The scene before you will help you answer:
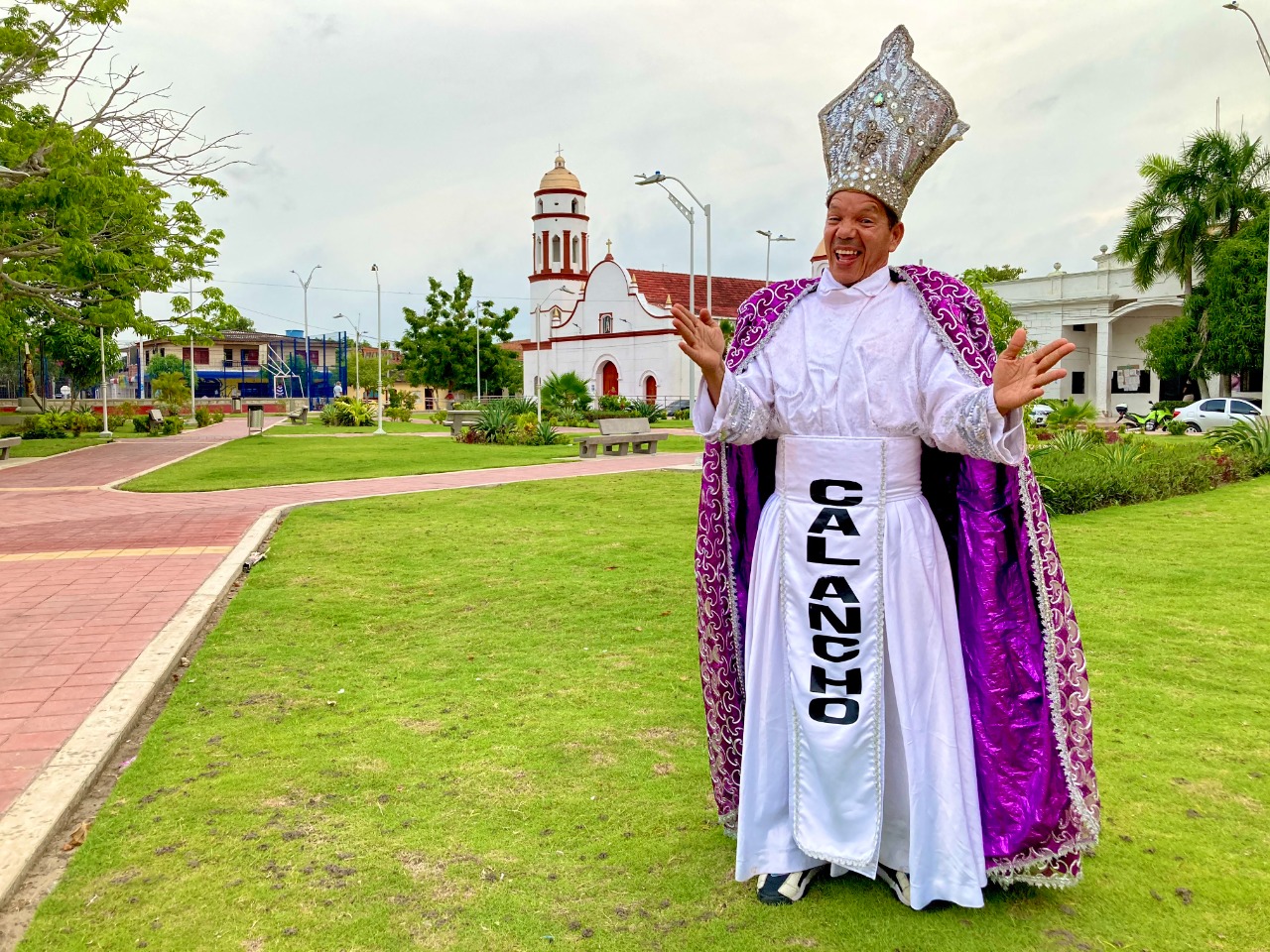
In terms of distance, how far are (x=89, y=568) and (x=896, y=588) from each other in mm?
7353

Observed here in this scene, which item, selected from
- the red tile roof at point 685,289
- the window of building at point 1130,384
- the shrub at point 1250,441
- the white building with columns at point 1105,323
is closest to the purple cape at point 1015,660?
the shrub at point 1250,441

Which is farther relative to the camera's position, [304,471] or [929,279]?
[304,471]

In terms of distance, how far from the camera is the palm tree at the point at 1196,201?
103ft

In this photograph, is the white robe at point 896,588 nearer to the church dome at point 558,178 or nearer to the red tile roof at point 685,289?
the red tile roof at point 685,289

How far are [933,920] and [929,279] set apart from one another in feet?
6.02

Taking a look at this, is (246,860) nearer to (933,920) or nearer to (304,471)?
(933,920)

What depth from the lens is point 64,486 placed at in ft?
47.5

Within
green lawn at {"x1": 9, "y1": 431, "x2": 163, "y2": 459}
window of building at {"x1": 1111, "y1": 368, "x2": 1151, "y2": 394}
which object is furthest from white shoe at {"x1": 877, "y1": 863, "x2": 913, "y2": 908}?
window of building at {"x1": 1111, "y1": 368, "x2": 1151, "y2": 394}

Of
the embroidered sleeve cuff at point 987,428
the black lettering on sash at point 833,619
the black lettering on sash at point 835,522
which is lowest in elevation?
the black lettering on sash at point 833,619

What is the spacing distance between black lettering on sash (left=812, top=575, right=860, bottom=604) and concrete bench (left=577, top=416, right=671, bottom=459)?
58.1 feet

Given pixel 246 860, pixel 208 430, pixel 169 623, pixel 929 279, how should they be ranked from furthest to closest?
pixel 208 430 < pixel 169 623 < pixel 246 860 < pixel 929 279

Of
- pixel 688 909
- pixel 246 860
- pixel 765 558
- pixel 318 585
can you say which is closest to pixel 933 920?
pixel 688 909

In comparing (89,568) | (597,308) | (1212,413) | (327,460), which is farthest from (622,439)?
(597,308)

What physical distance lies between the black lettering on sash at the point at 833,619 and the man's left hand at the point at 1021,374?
27.4 inches
